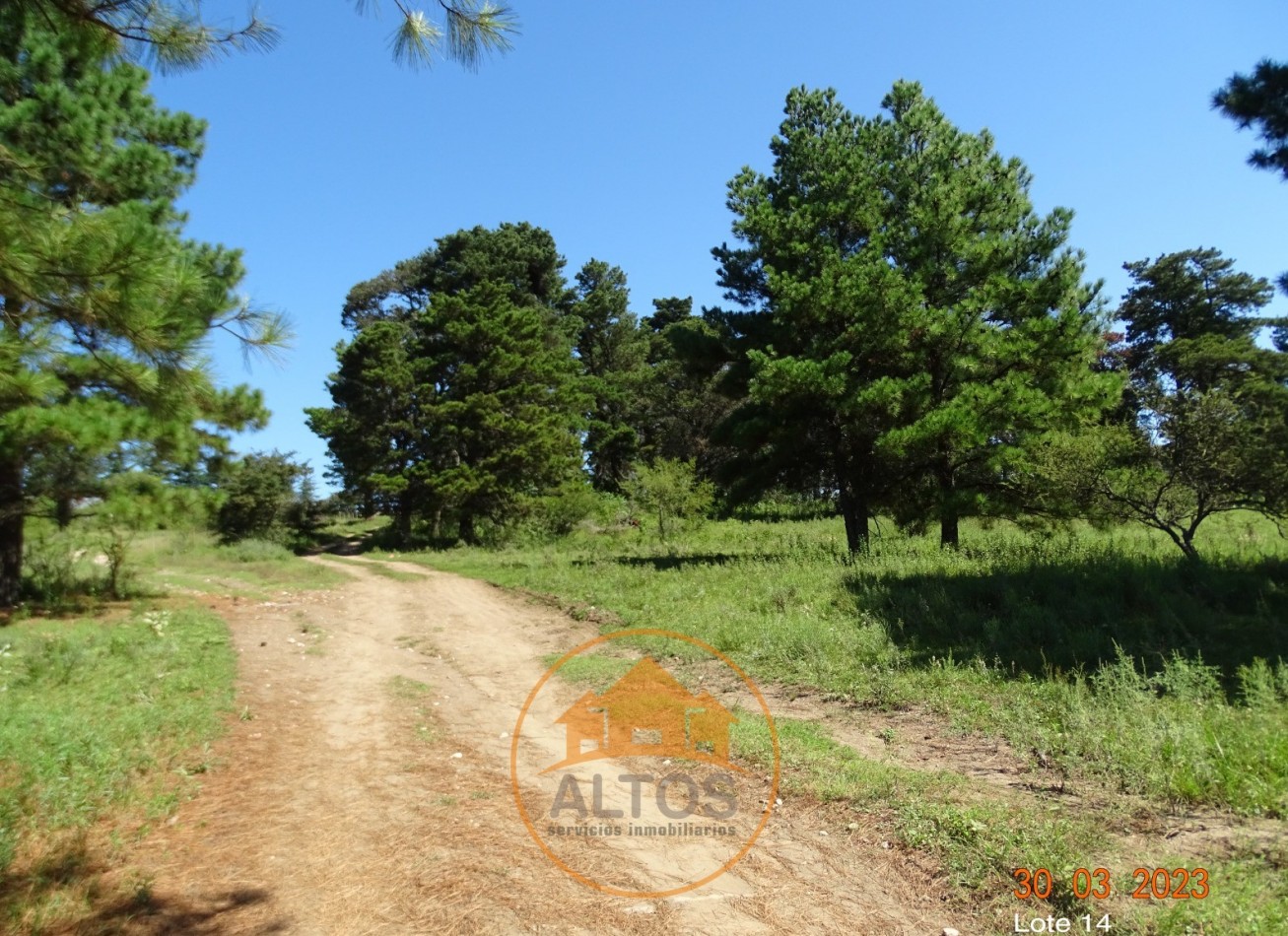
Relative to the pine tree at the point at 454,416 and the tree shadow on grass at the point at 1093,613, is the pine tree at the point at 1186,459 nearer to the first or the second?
the tree shadow on grass at the point at 1093,613

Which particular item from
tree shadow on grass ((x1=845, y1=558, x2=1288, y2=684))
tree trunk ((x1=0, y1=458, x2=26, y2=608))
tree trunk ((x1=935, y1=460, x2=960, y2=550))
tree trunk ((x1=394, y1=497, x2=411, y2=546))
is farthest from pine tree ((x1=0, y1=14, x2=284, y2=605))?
tree trunk ((x1=394, y1=497, x2=411, y2=546))

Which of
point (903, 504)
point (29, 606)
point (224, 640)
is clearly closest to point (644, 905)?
point (224, 640)

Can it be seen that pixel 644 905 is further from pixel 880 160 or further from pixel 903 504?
pixel 880 160

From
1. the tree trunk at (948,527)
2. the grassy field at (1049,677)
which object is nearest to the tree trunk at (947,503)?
the tree trunk at (948,527)

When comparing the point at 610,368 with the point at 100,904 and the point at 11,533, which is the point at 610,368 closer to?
the point at 11,533

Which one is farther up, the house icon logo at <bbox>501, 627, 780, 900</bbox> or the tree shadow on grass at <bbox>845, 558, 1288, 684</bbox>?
the tree shadow on grass at <bbox>845, 558, 1288, 684</bbox>

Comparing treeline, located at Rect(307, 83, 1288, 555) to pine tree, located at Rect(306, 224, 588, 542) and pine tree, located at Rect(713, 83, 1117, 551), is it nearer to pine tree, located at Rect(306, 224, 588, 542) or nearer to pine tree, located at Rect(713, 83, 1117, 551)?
pine tree, located at Rect(713, 83, 1117, 551)

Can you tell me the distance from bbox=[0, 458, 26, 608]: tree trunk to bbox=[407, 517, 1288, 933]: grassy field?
9423 millimetres

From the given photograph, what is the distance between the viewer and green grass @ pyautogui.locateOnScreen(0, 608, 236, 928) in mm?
3770

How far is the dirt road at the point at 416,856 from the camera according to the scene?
3.32 metres

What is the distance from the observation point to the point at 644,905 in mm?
3447

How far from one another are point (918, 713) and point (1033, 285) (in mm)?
12916

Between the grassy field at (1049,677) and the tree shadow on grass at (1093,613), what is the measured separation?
0.04m

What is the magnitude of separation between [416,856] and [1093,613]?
8.32 m
